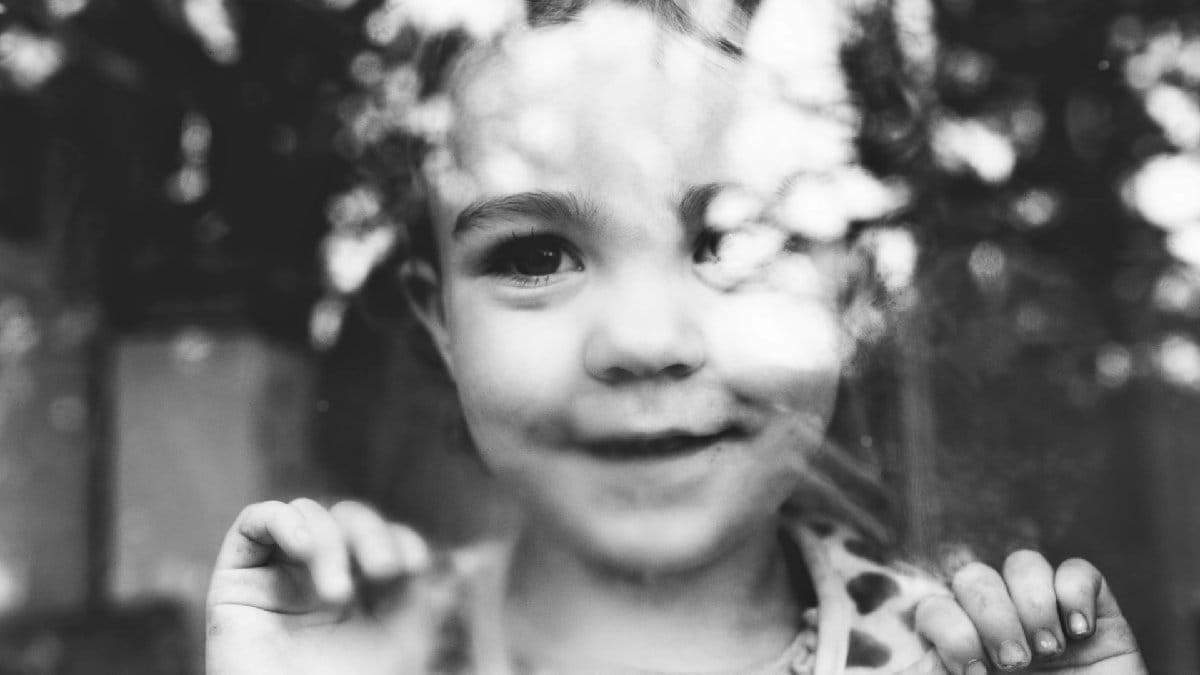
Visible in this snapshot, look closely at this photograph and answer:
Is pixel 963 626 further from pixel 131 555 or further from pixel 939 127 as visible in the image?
pixel 131 555

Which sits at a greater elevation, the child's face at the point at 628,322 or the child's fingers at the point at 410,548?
the child's face at the point at 628,322

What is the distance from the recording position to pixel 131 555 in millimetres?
877

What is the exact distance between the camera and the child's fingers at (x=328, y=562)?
A: 24.6 inches

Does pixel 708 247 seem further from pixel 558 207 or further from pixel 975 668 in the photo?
pixel 975 668

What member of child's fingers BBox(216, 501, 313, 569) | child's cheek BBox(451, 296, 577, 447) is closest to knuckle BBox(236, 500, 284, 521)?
child's fingers BBox(216, 501, 313, 569)

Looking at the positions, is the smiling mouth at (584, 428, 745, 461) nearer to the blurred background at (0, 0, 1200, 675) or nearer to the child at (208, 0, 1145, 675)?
the child at (208, 0, 1145, 675)

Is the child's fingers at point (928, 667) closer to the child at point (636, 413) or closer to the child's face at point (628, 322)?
the child at point (636, 413)

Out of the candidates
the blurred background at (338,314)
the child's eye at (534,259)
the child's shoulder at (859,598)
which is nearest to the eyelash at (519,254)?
the child's eye at (534,259)

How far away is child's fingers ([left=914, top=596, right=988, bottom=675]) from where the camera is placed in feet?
2.00

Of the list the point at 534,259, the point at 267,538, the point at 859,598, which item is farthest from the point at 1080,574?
the point at 267,538

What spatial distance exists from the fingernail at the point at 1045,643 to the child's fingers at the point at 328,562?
14.8 inches

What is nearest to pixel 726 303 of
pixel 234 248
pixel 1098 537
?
pixel 1098 537

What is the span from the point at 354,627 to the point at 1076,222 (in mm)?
572

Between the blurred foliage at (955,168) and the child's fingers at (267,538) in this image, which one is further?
the blurred foliage at (955,168)
